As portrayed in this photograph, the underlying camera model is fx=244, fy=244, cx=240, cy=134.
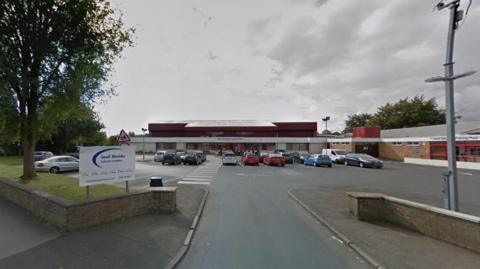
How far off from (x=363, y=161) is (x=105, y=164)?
85.6 ft

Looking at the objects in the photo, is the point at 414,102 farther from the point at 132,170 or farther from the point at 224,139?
the point at 132,170

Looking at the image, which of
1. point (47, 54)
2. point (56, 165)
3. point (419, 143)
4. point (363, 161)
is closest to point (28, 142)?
point (47, 54)

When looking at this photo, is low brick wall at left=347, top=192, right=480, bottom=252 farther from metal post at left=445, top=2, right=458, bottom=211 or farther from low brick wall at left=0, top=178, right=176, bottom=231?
low brick wall at left=0, top=178, right=176, bottom=231

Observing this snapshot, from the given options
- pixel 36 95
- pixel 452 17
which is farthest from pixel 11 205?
pixel 452 17

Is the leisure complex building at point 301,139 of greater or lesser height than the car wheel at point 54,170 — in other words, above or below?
above

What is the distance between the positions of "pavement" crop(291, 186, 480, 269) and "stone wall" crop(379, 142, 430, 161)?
3093 centimetres

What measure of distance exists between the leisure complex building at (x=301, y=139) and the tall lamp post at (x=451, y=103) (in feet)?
88.1

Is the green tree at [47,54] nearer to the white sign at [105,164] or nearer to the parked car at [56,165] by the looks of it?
the white sign at [105,164]

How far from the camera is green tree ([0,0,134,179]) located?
33.0 ft

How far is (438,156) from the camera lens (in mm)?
29500

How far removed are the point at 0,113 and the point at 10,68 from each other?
2.01 m

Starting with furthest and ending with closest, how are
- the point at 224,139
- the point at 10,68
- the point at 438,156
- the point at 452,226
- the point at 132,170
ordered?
1. the point at 224,139
2. the point at 438,156
3. the point at 10,68
4. the point at 132,170
5. the point at 452,226

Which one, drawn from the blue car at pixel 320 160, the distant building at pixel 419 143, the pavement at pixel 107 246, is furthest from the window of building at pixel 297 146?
the pavement at pixel 107 246

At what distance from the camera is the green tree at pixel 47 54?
10062mm
